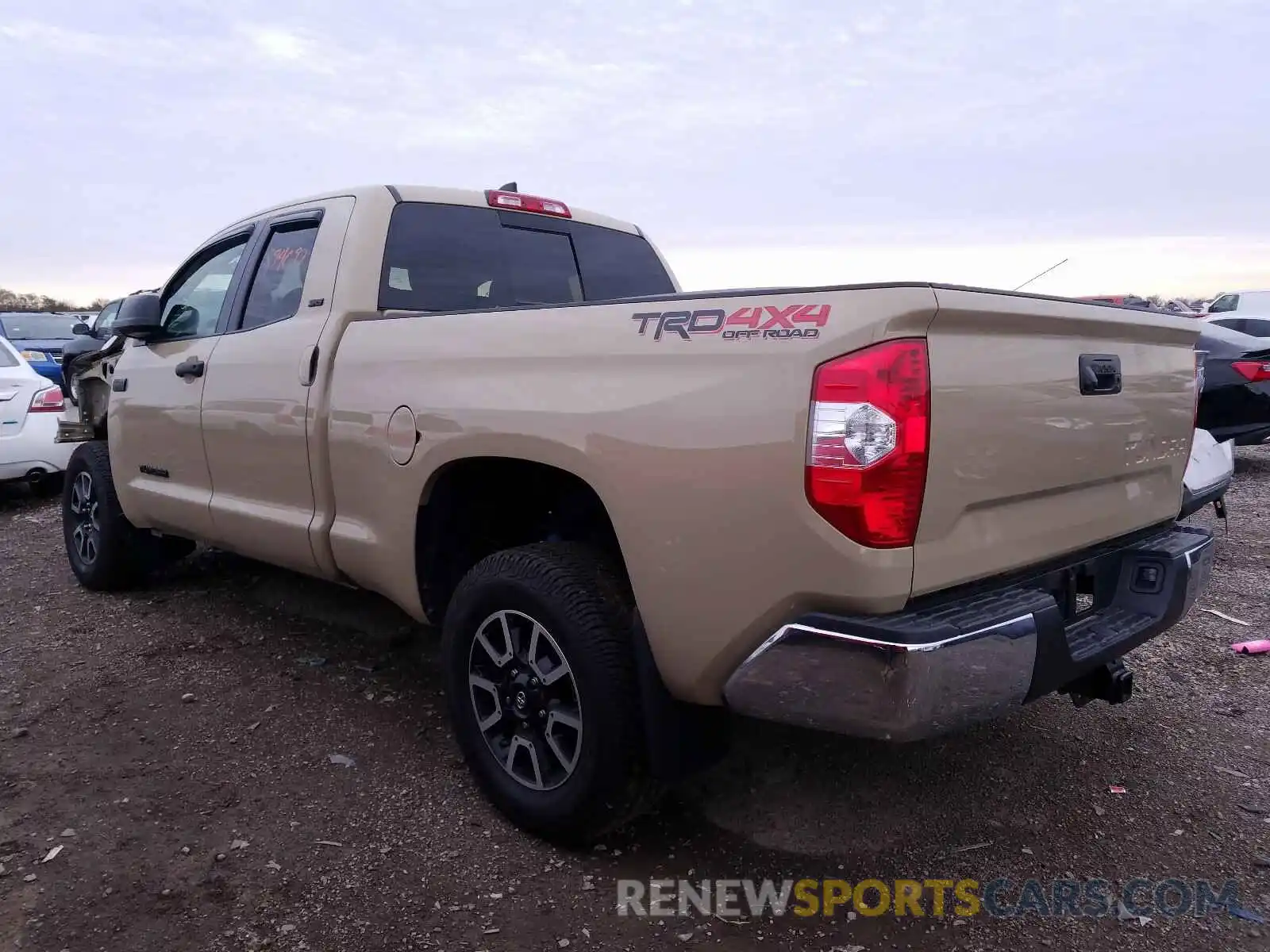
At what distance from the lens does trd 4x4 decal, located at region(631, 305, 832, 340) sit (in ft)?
6.50

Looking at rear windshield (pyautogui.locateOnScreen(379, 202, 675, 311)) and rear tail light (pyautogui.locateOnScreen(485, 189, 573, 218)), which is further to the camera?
rear tail light (pyautogui.locateOnScreen(485, 189, 573, 218))

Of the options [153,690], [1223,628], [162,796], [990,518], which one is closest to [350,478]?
[162,796]

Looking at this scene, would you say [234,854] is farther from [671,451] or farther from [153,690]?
[671,451]

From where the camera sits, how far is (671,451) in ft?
7.09

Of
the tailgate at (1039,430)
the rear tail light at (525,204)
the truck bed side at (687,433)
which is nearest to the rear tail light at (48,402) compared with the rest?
the rear tail light at (525,204)

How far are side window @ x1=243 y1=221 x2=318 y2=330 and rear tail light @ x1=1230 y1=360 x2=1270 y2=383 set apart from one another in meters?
6.80

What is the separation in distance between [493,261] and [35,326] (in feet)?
43.3

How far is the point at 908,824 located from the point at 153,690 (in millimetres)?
2943

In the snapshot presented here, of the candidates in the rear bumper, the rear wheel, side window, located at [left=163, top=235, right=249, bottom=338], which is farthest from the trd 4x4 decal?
the rear wheel

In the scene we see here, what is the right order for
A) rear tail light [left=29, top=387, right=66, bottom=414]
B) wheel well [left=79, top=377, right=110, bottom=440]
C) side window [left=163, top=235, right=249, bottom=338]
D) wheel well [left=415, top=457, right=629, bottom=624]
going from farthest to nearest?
rear tail light [left=29, top=387, right=66, bottom=414] < wheel well [left=79, top=377, right=110, bottom=440] < side window [left=163, top=235, right=249, bottom=338] < wheel well [left=415, top=457, right=629, bottom=624]

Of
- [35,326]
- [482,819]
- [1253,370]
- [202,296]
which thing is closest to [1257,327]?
[1253,370]

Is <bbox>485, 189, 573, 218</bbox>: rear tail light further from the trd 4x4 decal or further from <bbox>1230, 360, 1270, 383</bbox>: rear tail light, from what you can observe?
<bbox>1230, 360, 1270, 383</bbox>: rear tail light

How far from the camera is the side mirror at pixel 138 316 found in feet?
14.1

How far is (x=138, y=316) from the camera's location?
4.30 m
